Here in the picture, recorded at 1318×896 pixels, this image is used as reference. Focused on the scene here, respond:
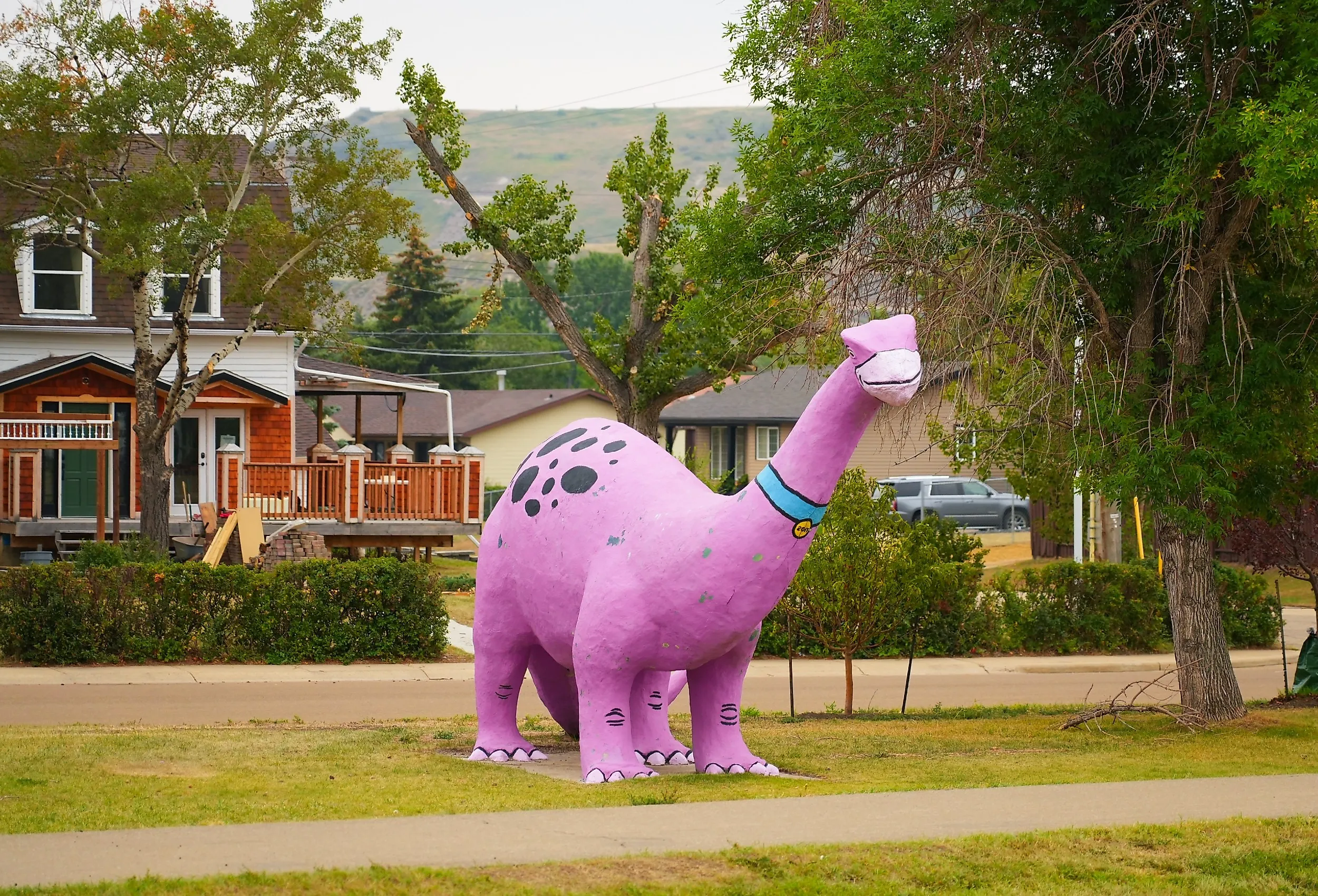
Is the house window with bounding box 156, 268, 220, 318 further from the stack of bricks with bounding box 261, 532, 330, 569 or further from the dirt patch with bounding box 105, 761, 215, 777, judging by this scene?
the dirt patch with bounding box 105, 761, 215, 777

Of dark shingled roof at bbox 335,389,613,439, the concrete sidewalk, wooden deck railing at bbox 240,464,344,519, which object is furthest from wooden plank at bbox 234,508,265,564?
dark shingled roof at bbox 335,389,613,439

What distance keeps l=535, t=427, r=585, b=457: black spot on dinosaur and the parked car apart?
31820mm

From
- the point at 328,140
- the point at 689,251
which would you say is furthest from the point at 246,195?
the point at 689,251

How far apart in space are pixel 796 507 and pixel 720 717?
1782mm

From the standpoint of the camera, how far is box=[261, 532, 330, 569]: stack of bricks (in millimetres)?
24031

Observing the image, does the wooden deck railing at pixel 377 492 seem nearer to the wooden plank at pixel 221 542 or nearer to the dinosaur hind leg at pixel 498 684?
the wooden plank at pixel 221 542

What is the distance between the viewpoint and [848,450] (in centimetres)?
887

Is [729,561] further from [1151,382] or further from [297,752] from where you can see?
[1151,382]

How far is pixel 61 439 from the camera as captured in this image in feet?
77.7

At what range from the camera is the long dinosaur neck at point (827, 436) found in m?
8.62

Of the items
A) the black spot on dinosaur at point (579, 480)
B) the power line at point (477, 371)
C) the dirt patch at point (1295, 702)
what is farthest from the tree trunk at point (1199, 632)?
the power line at point (477, 371)

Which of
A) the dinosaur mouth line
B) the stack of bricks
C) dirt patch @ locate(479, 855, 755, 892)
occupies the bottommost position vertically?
dirt patch @ locate(479, 855, 755, 892)

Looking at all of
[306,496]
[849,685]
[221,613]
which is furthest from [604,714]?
[306,496]

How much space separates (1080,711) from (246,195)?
21.0 metres
